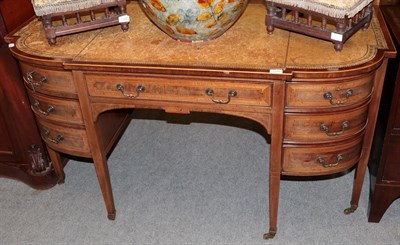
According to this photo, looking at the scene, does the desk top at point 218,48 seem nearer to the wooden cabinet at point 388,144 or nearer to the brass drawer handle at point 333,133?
the wooden cabinet at point 388,144

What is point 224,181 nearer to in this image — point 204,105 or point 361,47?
point 204,105

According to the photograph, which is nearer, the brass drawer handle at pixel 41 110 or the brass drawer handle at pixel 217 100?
the brass drawer handle at pixel 217 100

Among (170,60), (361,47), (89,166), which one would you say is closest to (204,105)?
(170,60)

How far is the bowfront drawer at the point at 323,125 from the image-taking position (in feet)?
6.20

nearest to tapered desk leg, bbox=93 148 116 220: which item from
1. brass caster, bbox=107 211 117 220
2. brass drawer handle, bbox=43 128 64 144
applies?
brass caster, bbox=107 211 117 220

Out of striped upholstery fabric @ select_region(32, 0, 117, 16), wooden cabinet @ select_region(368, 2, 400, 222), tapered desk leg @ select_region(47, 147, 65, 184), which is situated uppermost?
striped upholstery fabric @ select_region(32, 0, 117, 16)

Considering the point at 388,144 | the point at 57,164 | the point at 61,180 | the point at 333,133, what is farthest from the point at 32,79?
the point at 388,144

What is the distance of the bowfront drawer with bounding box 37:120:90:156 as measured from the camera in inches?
85.4

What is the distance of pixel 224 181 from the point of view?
102 inches

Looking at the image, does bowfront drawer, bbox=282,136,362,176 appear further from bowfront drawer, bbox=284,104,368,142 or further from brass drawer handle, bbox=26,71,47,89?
brass drawer handle, bbox=26,71,47,89

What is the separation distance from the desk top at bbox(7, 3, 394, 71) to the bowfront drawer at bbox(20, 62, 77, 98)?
2.8 inches

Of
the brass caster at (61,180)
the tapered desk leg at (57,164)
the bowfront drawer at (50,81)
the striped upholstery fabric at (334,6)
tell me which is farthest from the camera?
the brass caster at (61,180)

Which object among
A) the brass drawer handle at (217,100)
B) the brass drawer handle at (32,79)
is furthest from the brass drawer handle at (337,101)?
the brass drawer handle at (32,79)

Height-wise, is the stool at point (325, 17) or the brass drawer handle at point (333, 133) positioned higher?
the stool at point (325, 17)
